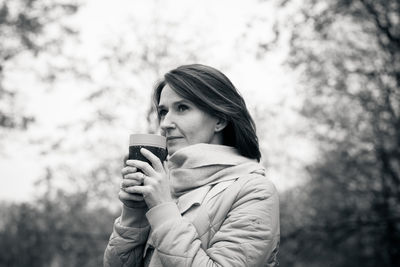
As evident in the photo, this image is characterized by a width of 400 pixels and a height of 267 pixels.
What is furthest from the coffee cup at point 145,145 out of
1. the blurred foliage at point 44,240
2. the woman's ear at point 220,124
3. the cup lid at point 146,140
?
the blurred foliage at point 44,240

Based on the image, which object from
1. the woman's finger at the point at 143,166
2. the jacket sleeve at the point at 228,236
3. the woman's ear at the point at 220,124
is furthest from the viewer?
the woman's ear at the point at 220,124

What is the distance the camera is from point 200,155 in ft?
6.36

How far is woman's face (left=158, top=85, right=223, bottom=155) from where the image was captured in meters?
2.04

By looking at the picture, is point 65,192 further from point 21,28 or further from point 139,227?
point 139,227

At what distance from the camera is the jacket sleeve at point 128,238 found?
189 cm

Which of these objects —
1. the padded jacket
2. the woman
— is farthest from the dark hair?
the padded jacket

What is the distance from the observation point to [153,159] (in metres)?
1.69

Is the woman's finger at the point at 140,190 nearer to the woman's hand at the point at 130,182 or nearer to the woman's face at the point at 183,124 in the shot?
the woman's hand at the point at 130,182

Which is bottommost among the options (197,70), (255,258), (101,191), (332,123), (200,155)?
(101,191)

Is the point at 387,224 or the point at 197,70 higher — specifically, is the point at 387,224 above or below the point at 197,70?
below

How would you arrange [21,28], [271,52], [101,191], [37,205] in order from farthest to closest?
[101,191] < [37,205] < [21,28] < [271,52]

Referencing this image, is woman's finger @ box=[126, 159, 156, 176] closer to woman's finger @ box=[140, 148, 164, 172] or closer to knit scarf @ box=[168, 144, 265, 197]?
woman's finger @ box=[140, 148, 164, 172]

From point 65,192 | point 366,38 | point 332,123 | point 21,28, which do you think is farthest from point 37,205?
point 366,38

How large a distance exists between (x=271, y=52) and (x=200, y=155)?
5.23 metres
